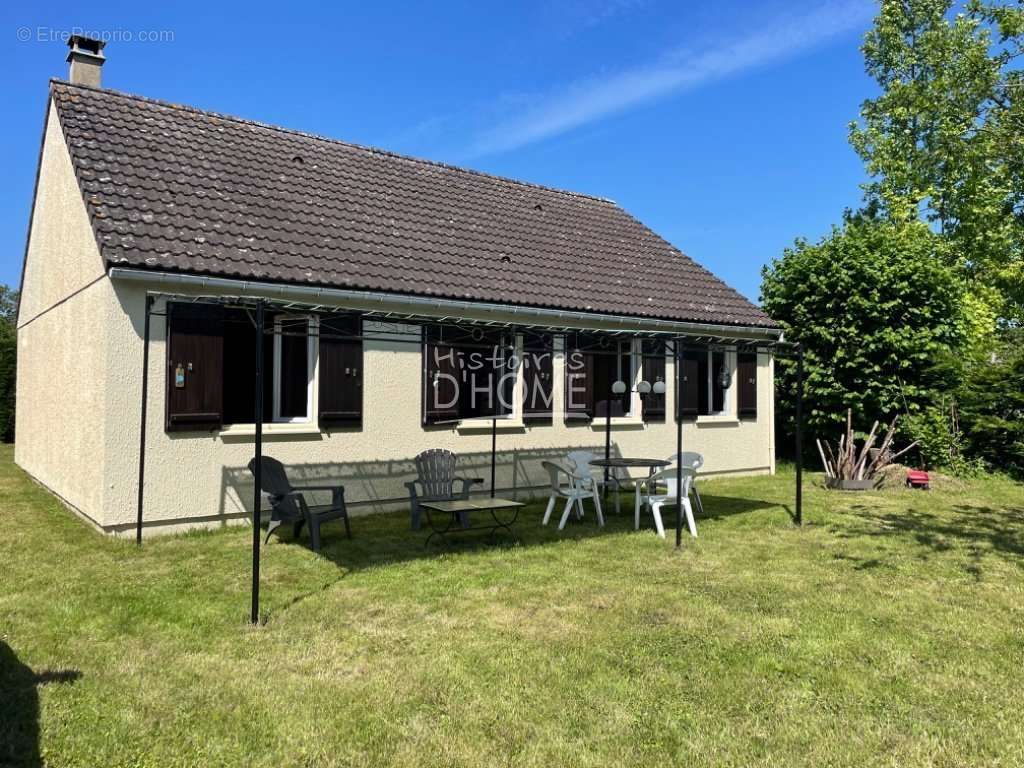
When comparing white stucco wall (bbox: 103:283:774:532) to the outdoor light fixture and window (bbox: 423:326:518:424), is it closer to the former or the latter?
window (bbox: 423:326:518:424)

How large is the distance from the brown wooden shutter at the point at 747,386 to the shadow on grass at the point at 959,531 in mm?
3628

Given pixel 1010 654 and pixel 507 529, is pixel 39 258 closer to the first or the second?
pixel 507 529

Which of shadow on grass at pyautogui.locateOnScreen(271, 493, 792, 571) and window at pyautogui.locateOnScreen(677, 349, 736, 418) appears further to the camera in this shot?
window at pyautogui.locateOnScreen(677, 349, 736, 418)

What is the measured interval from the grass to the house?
1556 millimetres

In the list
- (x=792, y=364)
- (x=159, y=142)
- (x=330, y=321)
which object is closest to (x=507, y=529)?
(x=330, y=321)

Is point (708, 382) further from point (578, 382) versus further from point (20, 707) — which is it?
point (20, 707)

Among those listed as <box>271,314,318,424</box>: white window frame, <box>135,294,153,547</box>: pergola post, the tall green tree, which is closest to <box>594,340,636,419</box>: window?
<box>271,314,318,424</box>: white window frame

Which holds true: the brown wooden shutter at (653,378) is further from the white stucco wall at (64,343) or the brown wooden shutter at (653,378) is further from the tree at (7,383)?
the tree at (7,383)

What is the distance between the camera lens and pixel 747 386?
14.4 meters

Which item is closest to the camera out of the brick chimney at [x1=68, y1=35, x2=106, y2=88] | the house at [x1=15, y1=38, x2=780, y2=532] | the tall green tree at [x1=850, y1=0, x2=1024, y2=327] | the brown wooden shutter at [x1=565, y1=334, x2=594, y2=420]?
the house at [x1=15, y1=38, x2=780, y2=532]

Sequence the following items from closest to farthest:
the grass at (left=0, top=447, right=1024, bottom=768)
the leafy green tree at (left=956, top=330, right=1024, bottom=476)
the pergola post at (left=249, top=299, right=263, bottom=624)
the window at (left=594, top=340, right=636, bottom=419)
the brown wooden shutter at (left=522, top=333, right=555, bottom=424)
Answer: the grass at (left=0, top=447, right=1024, bottom=768) < the pergola post at (left=249, top=299, right=263, bottom=624) < the brown wooden shutter at (left=522, top=333, right=555, bottom=424) < the window at (left=594, top=340, right=636, bottom=419) < the leafy green tree at (left=956, top=330, right=1024, bottom=476)

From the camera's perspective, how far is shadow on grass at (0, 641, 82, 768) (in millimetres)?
3285

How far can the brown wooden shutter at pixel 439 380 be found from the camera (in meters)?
10.2

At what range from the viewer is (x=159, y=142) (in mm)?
10164
